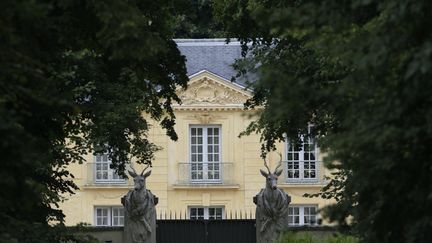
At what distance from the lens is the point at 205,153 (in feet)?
165

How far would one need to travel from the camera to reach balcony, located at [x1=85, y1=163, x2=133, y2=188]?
4969 cm

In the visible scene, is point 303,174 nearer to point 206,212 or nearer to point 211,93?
point 206,212

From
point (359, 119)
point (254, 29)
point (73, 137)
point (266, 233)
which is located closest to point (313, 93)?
point (359, 119)

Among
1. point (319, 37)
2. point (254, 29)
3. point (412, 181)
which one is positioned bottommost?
point (412, 181)

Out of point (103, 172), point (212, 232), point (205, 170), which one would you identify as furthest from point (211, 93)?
point (212, 232)

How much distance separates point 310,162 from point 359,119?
3623cm

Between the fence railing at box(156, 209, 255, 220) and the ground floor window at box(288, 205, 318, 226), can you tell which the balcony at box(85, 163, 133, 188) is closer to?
the fence railing at box(156, 209, 255, 220)

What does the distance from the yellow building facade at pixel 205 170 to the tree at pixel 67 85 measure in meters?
19.5

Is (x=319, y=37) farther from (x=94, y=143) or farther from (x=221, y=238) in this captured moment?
(x=221, y=238)

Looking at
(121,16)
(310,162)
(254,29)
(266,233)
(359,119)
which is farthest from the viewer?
(310,162)

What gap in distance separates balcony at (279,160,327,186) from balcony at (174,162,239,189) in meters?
1.87

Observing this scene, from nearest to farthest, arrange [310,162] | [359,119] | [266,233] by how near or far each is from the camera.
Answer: [359,119] < [266,233] < [310,162]

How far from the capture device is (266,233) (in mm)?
35000

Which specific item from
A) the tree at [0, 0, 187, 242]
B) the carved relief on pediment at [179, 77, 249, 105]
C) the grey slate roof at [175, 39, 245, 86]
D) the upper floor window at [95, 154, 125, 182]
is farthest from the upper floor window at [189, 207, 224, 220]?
the tree at [0, 0, 187, 242]
